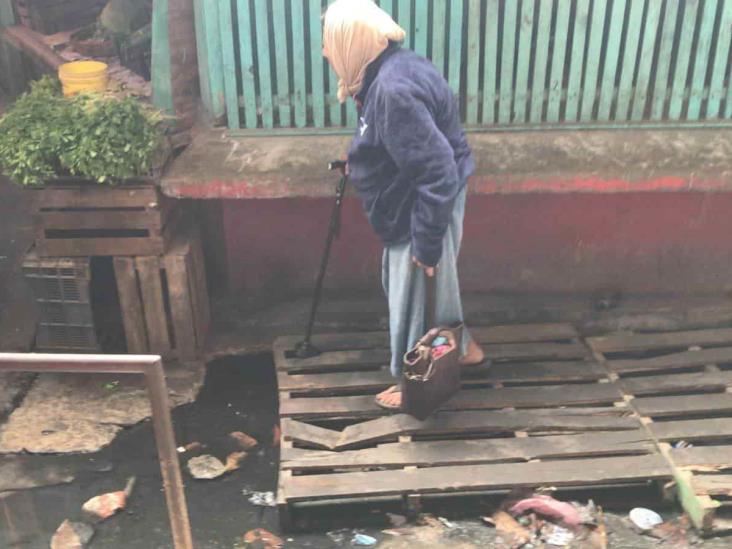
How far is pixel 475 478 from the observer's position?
3.54 m

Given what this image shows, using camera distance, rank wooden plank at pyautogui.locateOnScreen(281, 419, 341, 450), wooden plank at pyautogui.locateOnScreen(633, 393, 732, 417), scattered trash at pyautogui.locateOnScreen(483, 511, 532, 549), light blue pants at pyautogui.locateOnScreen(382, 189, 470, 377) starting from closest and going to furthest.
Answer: scattered trash at pyautogui.locateOnScreen(483, 511, 532, 549) < light blue pants at pyautogui.locateOnScreen(382, 189, 470, 377) < wooden plank at pyautogui.locateOnScreen(281, 419, 341, 450) < wooden plank at pyautogui.locateOnScreen(633, 393, 732, 417)

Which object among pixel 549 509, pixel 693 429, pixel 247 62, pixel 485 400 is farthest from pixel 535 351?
pixel 247 62

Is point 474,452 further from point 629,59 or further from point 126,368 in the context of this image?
point 629,59

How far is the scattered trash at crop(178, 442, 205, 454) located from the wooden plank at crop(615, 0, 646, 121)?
2949 mm

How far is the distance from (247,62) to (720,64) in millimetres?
2616

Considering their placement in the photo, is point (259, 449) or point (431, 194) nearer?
point (431, 194)

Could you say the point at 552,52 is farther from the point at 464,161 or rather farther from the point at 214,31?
the point at 214,31

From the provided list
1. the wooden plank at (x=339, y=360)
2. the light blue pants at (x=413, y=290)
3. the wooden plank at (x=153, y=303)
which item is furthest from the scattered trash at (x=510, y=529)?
the wooden plank at (x=153, y=303)

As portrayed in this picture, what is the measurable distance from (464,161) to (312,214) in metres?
1.48

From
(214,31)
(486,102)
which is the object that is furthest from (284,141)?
(486,102)

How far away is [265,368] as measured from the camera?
4699 millimetres

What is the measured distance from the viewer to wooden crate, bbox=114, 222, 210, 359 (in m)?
4.41

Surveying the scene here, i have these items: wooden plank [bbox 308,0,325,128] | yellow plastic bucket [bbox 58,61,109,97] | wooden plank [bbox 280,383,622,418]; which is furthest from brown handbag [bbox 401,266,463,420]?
yellow plastic bucket [bbox 58,61,109,97]

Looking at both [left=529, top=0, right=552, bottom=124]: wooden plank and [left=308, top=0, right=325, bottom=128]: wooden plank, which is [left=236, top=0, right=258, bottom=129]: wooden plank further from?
[left=529, top=0, right=552, bottom=124]: wooden plank
